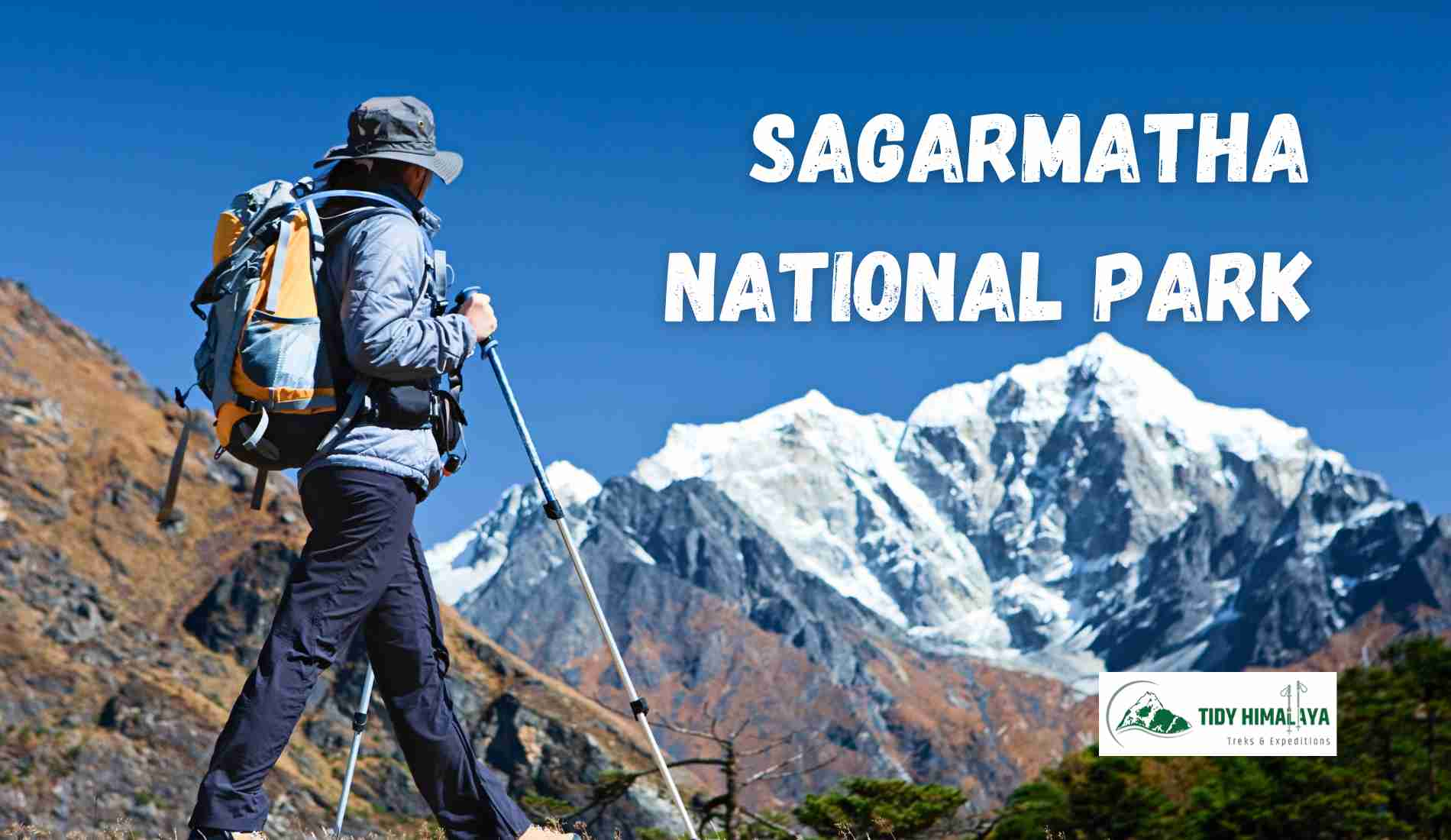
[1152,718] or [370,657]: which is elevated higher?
[1152,718]

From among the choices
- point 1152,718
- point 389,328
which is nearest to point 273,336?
point 389,328

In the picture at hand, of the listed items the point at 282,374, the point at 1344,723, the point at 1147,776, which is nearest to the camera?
the point at 282,374

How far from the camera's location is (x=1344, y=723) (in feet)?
193

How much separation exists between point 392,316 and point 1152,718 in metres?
51.2

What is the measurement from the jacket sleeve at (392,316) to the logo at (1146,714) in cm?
3070

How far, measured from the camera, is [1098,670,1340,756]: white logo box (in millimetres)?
40531

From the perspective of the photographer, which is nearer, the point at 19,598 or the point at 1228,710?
the point at 1228,710

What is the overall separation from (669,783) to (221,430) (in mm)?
2251

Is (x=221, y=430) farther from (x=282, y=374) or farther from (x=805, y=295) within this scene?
(x=805, y=295)

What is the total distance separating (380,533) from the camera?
20.6ft

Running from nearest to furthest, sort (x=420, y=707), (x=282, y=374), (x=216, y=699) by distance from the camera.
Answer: (x=282, y=374) < (x=420, y=707) < (x=216, y=699)

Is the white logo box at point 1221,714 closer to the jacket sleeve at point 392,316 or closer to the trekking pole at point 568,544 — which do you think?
the trekking pole at point 568,544

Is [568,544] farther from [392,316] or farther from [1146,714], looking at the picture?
[1146,714]

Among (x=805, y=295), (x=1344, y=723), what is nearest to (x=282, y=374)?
(x=805, y=295)
